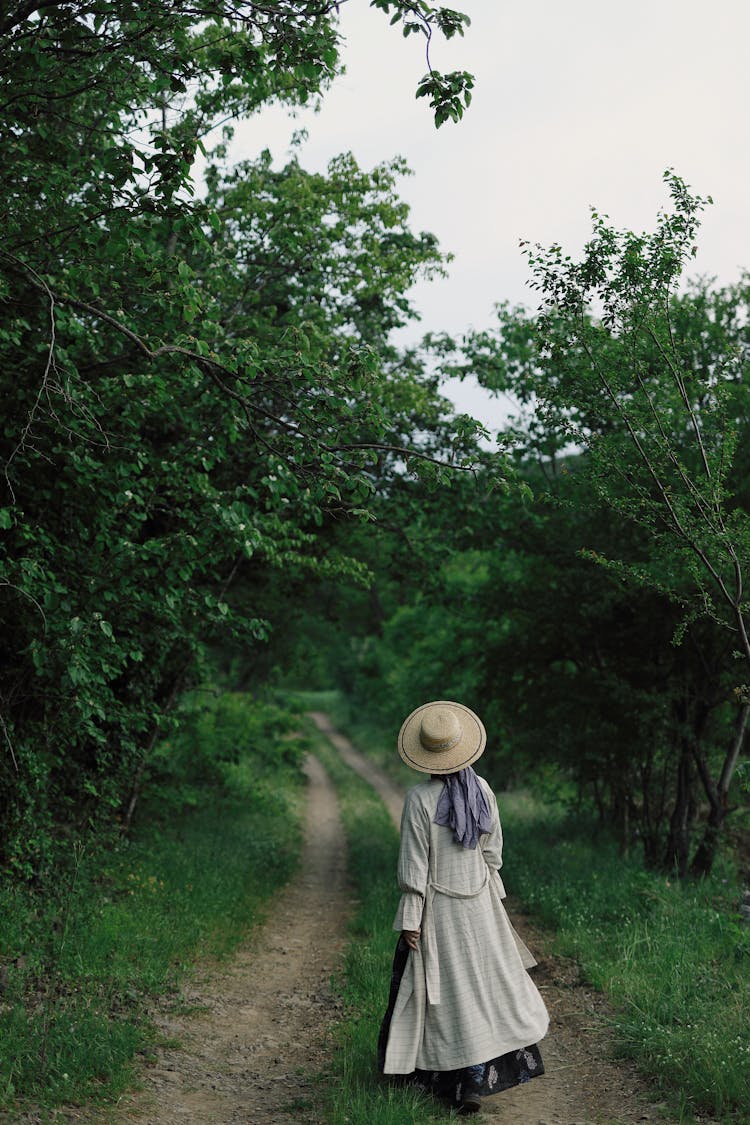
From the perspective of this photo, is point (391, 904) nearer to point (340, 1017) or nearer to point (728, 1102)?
point (340, 1017)

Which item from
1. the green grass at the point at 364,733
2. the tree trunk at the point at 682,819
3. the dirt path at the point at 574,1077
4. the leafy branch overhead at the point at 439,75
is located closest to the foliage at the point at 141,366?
the leafy branch overhead at the point at 439,75

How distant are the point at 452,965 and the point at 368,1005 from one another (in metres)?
2.08

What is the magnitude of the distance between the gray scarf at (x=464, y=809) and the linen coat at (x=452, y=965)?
0.05m

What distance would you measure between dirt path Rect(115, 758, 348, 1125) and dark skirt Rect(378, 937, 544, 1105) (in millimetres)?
599

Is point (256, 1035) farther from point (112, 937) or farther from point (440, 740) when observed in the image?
point (440, 740)

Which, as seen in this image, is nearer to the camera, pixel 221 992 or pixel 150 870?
pixel 221 992

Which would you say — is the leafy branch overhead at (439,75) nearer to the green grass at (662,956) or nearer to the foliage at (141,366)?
the foliage at (141,366)

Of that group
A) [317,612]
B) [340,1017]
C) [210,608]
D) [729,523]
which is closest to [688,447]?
[729,523]

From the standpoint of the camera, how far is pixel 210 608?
30.9 feet

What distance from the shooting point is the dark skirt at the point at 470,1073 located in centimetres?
528

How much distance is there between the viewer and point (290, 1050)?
6539mm

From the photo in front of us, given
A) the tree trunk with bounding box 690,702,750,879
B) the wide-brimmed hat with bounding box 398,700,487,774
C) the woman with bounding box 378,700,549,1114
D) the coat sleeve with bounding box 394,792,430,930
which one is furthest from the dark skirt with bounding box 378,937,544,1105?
the tree trunk with bounding box 690,702,750,879

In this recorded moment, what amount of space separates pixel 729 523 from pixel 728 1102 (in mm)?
4278

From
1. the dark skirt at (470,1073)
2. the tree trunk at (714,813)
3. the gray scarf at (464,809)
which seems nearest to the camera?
the dark skirt at (470,1073)
